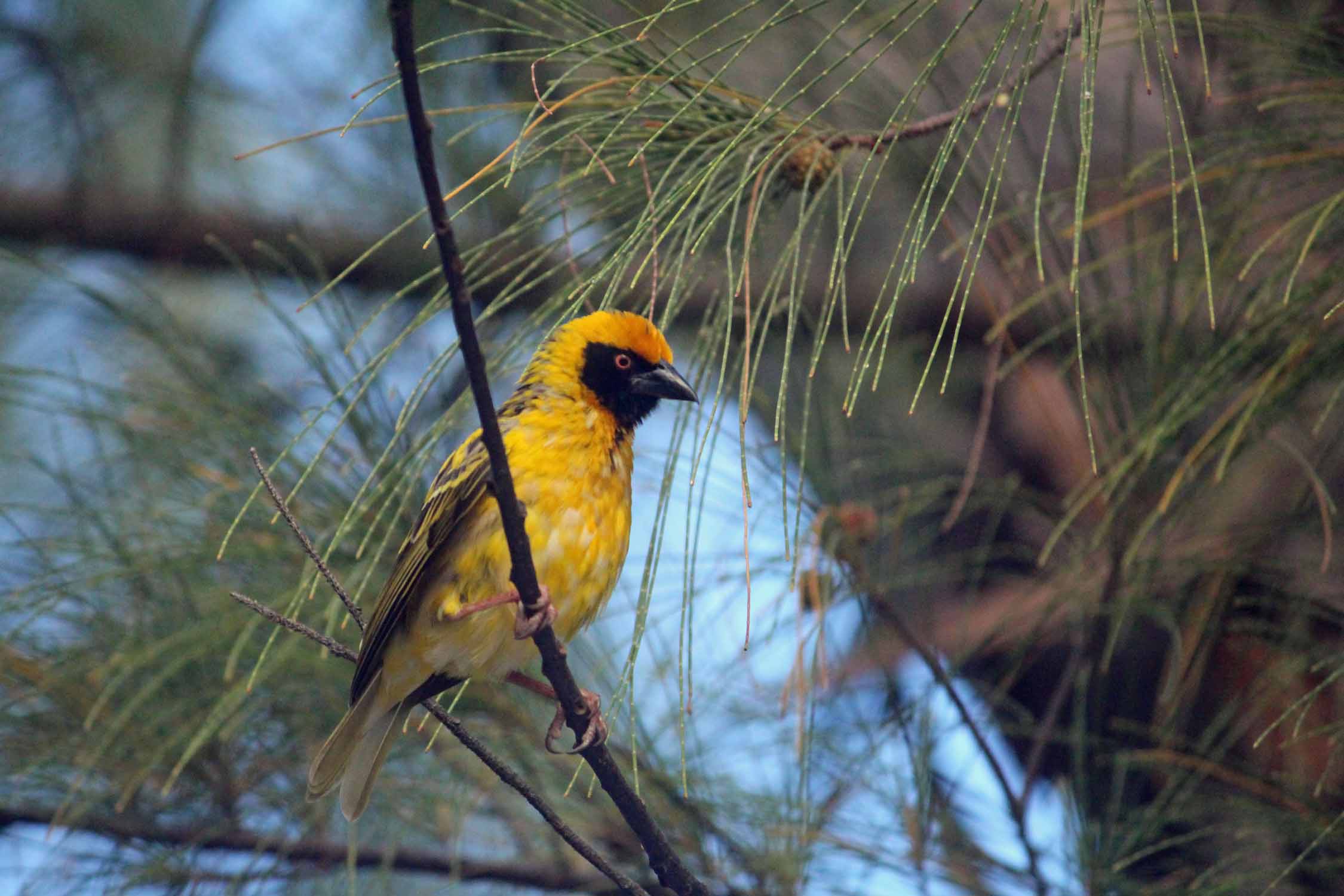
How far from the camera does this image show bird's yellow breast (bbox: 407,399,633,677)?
2.47m

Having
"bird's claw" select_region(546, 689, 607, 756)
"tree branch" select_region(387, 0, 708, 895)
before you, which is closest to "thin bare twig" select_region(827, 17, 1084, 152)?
"tree branch" select_region(387, 0, 708, 895)

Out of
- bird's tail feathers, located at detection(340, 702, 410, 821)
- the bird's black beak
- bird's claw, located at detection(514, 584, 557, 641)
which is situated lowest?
bird's tail feathers, located at detection(340, 702, 410, 821)

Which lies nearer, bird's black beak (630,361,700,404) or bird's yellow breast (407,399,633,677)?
bird's yellow breast (407,399,633,677)

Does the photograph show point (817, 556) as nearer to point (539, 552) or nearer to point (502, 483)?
point (539, 552)

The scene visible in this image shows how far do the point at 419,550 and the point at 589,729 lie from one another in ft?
2.21

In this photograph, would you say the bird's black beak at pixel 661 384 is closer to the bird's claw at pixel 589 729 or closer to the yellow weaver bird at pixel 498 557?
the yellow weaver bird at pixel 498 557

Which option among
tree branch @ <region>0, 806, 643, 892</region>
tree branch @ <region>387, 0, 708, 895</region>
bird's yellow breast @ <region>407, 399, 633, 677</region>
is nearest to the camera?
tree branch @ <region>387, 0, 708, 895</region>

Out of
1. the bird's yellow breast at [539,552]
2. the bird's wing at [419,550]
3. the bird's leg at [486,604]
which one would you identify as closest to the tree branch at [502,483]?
the bird's leg at [486,604]

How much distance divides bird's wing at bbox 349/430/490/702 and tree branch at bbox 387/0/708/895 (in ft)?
1.83

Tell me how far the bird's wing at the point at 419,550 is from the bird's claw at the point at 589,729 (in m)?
0.38

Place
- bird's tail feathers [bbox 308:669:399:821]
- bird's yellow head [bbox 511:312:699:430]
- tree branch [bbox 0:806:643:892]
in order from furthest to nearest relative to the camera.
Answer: tree branch [bbox 0:806:643:892], bird's yellow head [bbox 511:312:699:430], bird's tail feathers [bbox 308:669:399:821]

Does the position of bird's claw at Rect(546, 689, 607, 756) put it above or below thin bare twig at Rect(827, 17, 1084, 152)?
below

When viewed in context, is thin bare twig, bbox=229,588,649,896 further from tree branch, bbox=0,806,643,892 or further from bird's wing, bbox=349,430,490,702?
tree branch, bbox=0,806,643,892

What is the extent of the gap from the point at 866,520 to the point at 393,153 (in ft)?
8.68
